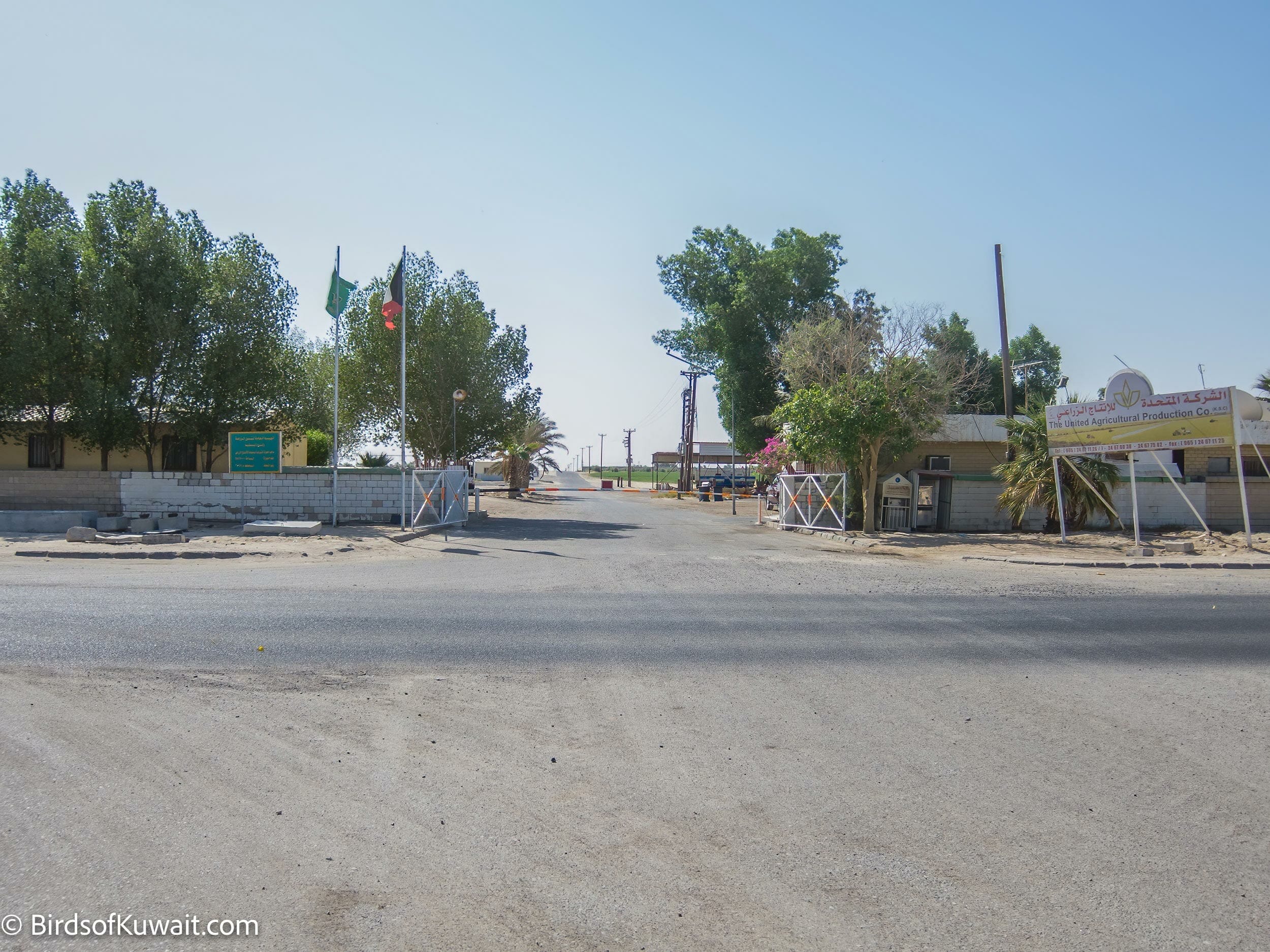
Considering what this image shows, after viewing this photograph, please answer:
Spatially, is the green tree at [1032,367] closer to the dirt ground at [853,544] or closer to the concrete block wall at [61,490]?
the dirt ground at [853,544]

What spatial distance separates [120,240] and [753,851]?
2961cm

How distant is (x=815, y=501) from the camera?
25.2 metres

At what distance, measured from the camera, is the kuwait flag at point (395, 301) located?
21469mm

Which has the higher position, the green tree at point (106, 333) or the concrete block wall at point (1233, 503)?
A: the green tree at point (106, 333)

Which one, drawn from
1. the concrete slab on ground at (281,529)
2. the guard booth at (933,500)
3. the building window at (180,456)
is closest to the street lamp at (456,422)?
the building window at (180,456)

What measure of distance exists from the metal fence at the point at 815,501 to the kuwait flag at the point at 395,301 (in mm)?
12340

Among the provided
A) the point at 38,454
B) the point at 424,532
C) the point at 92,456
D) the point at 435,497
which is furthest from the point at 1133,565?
the point at 38,454

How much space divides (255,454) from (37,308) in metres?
8.94

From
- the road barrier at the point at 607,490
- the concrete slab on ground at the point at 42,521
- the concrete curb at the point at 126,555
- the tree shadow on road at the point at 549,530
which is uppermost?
the road barrier at the point at 607,490

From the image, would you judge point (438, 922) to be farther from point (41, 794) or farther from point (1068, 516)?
point (1068, 516)

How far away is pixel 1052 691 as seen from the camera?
694 centimetres

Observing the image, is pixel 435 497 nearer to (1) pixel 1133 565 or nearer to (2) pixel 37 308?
(2) pixel 37 308

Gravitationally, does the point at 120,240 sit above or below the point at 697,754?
above

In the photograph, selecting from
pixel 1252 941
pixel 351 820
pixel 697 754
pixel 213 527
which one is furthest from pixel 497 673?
pixel 213 527
